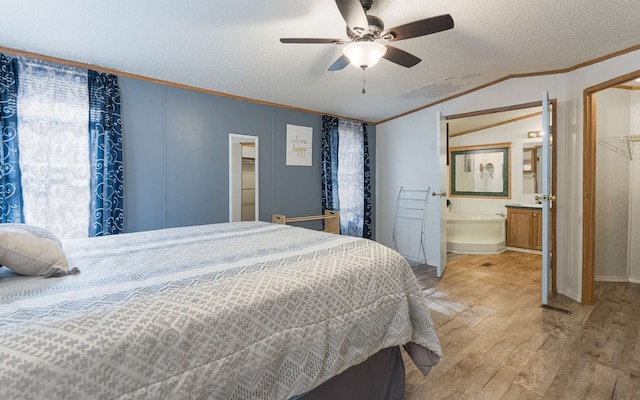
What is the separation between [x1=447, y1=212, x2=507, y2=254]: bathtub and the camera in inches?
198

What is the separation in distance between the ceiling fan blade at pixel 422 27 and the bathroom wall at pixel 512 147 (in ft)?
15.0

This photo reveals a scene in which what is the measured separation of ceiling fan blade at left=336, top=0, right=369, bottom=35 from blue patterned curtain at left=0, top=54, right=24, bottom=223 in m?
2.58

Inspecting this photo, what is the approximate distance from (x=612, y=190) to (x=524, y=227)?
64.5 inches

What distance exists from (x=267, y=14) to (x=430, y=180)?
124 inches

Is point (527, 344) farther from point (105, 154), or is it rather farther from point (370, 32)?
point (105, 154)

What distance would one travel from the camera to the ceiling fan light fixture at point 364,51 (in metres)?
1.88

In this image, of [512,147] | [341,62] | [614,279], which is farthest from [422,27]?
[512,147]

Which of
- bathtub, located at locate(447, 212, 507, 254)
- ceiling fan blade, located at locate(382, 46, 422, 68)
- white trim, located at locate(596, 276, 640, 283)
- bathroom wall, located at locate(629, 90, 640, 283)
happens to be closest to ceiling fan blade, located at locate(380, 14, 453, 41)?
ceiling fan blade, located at locate(382, 46, 422, 68)

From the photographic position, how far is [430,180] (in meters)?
4.33

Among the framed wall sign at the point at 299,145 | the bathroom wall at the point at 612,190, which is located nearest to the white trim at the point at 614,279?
the bathroom wall at the point at 612,190

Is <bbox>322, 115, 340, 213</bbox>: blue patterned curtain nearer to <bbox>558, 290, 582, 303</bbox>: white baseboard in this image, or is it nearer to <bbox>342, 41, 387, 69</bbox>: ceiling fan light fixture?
<bbox>342, 41, 387, 69</bbox>: ceiling fan light fixture

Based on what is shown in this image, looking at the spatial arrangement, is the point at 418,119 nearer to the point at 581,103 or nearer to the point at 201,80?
the point at 581,103

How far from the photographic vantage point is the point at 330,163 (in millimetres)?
4387

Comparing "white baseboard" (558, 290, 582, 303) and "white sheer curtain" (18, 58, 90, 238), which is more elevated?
"white sheer curtain" (18, 58, 90, 238)
